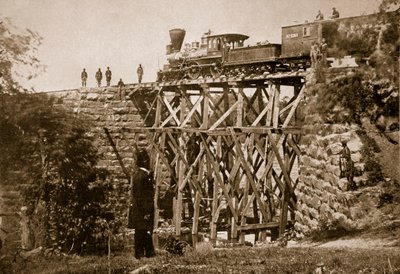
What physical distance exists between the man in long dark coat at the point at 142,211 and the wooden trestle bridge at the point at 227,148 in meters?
2.99

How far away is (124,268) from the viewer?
21.6 feet

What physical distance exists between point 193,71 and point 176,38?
2.34 m

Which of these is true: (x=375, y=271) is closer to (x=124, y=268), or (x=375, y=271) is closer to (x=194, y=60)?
(x=124, y=268)

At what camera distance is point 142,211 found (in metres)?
7.74

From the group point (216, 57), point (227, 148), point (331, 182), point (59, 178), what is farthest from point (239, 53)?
point (331, 182)

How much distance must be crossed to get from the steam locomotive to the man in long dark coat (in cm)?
422

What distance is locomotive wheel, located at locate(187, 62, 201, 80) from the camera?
14992mm

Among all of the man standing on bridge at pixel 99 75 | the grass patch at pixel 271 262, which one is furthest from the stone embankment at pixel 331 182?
the man standing on bridge at pixel 99 75

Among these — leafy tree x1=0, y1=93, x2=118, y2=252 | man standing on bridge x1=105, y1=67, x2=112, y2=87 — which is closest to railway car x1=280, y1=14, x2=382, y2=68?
leafy tree x1=0, y1=93, x2=118, y2=252

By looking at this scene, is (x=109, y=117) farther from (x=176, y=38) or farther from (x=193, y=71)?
(x=176, y=38)

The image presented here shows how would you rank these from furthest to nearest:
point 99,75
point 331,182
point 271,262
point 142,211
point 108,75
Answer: point 99,75, point 108,75, point 142,211, point 331,182, point 271,262

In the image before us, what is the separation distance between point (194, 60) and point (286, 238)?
24.4ft

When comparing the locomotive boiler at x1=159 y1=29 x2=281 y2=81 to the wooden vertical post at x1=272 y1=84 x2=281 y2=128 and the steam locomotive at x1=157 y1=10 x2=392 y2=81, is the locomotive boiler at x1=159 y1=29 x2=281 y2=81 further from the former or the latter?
the wooden vertical post at x1=272 y1=84 x2=281 y2=128

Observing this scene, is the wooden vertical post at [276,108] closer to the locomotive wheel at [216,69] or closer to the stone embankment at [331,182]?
the stone embankment at [331,182]
